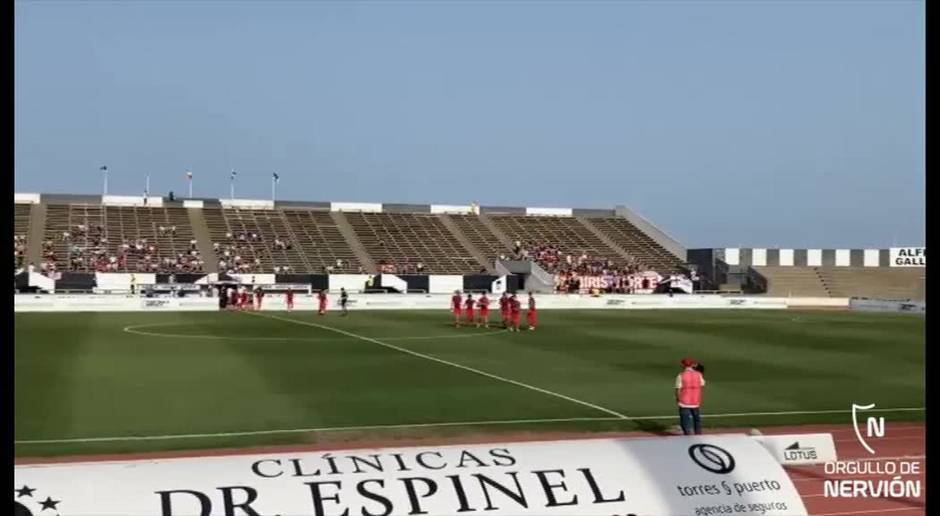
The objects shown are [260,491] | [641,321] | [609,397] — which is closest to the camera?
[260,491]

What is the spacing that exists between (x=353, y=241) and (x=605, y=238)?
25.6 m

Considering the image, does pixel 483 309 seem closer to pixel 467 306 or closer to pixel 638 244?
pixel 467 306

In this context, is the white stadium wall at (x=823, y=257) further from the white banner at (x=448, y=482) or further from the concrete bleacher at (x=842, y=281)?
the white banner at (x=448, y=482)

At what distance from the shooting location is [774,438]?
11.5 metres

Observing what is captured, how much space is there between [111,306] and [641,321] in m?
30.3

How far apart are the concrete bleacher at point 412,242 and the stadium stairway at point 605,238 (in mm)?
15095

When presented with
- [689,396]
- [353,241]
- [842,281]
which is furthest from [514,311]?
[842,281]

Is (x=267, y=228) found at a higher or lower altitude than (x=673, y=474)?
higher

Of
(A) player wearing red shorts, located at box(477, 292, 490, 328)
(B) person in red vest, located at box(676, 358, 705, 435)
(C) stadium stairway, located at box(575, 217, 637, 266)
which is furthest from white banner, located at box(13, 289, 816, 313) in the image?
(B) person in red vest, located at box(676, 358, 705, 435)

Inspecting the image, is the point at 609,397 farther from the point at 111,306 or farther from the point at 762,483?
the point at 111,306

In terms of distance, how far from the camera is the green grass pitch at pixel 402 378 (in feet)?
55.3

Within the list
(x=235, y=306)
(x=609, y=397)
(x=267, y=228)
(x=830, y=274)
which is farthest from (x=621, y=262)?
(x=609, y=397)

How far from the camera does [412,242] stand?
83750 mm
